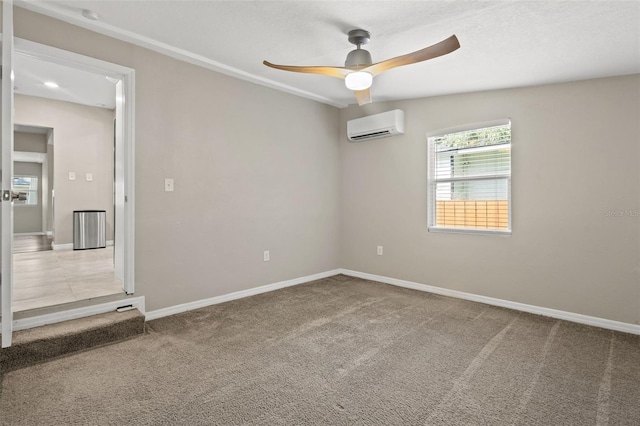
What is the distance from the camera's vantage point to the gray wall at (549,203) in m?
2.87

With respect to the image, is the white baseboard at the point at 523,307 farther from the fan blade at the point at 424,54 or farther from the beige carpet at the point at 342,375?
the fan blade at the point at 424,54

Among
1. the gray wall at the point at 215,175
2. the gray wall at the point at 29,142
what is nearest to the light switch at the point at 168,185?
the gray wall at the point at 215,175

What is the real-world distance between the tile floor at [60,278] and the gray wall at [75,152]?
1.04 meters

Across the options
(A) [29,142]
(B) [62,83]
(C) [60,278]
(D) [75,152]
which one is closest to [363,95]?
(C) [60,278]

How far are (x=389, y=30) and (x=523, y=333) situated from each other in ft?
8.93

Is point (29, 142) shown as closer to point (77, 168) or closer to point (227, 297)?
point (77, 168)

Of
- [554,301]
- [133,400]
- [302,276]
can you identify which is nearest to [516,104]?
[554,301]

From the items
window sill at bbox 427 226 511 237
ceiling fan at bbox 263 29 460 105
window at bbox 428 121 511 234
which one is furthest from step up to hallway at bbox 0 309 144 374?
window at bbox 428 121 511 234

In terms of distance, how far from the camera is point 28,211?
9.13m

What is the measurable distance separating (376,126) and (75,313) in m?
3.71

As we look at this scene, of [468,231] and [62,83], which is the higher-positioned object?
[62,83]

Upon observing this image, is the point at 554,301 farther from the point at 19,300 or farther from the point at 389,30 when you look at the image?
the point at 19,300

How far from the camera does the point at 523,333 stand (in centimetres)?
278

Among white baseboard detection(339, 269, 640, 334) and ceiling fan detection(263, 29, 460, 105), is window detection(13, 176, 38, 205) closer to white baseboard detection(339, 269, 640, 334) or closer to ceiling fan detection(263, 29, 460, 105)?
white baseboard detection(339, 269, 640, 334)
